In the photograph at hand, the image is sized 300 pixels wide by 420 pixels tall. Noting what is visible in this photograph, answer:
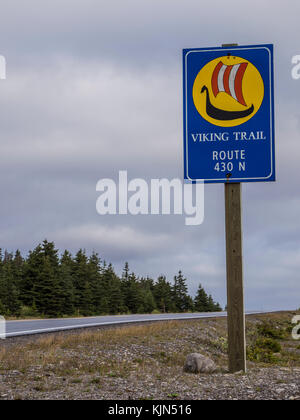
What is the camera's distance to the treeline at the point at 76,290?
56.8m

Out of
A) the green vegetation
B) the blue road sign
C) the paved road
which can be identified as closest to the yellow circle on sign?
the blue road sign

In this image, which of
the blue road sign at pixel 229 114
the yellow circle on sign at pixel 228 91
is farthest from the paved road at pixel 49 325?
the yellow circle on sign at pixel 228 91

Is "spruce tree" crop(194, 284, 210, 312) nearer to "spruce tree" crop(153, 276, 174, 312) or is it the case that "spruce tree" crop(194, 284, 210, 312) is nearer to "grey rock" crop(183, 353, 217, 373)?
"spruce tree" crop(153, 276, 174, 312)

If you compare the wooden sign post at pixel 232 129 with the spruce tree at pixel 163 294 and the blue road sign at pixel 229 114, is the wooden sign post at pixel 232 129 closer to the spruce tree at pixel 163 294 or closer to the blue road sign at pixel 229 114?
the blue road sign at pixel 229 114

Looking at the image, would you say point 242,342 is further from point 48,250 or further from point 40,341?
point 48,250

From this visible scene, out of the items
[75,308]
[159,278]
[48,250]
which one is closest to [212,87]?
[48,250]

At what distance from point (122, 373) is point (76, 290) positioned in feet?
190

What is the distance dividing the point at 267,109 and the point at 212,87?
3.73ft

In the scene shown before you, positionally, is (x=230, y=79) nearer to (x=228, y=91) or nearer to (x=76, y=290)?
(x=228, y=91)

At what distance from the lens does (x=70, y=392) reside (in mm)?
7441

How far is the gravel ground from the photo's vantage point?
7246 mm

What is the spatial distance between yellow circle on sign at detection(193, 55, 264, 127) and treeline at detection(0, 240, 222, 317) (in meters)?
44.6

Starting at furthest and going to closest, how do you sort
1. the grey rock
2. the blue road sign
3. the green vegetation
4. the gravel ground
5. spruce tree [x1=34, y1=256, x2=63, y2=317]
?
spruce tree [x1=34, y1=256, x2=63, y2=317] < the green vegetation < the grey rock < the blue road sign < the gravel ground

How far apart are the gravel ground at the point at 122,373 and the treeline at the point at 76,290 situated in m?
38.3
